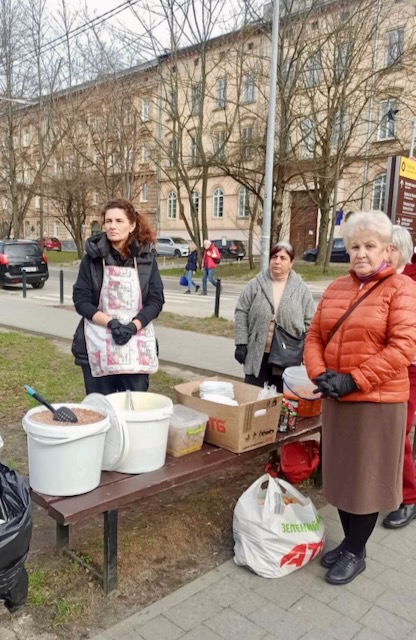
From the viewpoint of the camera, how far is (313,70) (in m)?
19.6

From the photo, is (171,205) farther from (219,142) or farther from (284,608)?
(284,608)

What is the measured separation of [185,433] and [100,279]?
1.11 m

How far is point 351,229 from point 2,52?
88.7ft

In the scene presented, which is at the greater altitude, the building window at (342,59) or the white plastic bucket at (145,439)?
the building window at (342,59)

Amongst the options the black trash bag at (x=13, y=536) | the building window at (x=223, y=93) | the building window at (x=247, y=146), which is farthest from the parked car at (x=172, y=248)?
the black trash bag at (x=13, y=536)

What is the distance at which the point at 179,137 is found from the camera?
22781mm

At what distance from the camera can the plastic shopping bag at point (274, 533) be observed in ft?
9.19

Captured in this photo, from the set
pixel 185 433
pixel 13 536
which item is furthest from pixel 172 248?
pixel 13 536

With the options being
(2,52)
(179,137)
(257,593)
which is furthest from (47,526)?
(2,52)

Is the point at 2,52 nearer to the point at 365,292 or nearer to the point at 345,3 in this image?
the point at 345,3

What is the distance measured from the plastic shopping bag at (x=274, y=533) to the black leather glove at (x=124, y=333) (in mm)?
1133

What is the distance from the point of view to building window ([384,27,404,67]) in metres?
18.9

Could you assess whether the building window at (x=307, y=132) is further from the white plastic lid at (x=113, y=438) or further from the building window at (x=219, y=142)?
the white plastic lid at (x=113, y=438)

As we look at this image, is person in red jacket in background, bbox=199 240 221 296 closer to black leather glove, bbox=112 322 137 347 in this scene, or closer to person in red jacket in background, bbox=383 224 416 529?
person in red jacket in background, bbox=383 224 416 529
